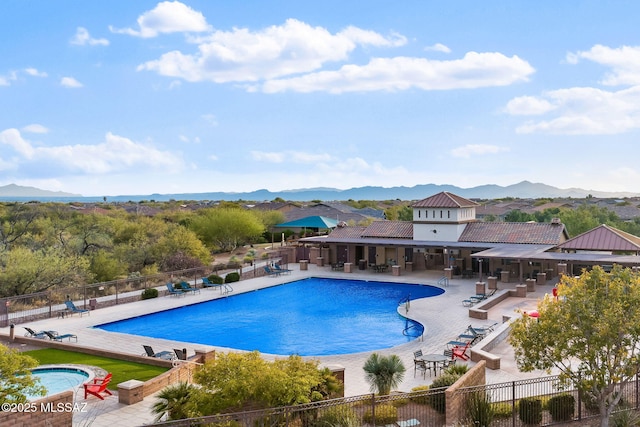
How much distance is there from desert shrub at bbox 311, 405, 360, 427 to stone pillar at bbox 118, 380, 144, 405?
218 inches

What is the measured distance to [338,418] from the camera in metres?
11.8

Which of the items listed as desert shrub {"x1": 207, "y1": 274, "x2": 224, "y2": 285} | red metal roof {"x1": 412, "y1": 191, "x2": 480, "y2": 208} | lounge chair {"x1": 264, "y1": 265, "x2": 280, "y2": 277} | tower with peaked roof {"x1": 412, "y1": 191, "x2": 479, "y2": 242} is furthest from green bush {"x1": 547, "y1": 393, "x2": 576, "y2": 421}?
lounge chair {"x1": 264, "y1": 265, "x2": 280, "y2": 277}

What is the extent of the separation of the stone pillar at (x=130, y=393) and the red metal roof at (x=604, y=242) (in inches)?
1096

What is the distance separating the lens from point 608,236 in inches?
1356

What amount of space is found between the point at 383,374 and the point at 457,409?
8.63 ft

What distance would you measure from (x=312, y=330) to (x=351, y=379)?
28.3 ft

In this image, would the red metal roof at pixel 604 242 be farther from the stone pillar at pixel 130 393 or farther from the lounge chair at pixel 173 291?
the stone pillar at pixel 130 393

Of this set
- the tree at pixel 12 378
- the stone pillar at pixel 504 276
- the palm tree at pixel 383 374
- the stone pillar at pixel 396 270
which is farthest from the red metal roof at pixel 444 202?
the tree at pixel 12 378

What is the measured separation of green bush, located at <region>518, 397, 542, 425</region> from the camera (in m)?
12.9

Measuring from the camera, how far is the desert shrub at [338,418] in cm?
1169

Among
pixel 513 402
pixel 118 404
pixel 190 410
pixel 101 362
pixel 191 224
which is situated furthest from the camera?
pixel 191 224

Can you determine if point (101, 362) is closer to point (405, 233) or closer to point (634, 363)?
point (634, 363)

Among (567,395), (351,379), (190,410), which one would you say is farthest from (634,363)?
(190,410)

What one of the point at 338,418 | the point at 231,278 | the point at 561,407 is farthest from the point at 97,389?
the point at 231,278
